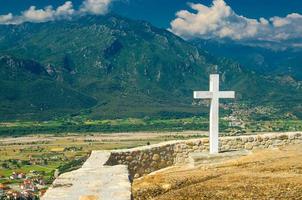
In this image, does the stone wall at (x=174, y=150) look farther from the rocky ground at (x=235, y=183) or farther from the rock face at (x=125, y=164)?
the rocky ground at (x=235, y=183)

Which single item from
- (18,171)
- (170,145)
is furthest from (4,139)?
(170,145)

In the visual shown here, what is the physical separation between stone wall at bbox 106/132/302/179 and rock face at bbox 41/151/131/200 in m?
5.65

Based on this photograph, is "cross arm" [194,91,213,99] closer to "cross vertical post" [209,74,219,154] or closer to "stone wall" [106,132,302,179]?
"cross vertical post" [209,74,219,154]

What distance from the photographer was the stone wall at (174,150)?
1878cm

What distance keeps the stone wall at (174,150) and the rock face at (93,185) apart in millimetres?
5646

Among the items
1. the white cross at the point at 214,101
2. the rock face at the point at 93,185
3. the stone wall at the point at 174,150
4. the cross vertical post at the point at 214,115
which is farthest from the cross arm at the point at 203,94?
the rock face at the point at 93,185

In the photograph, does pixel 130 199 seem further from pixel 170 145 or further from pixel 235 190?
pixel 170 145

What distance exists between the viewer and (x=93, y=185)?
10.3 metres

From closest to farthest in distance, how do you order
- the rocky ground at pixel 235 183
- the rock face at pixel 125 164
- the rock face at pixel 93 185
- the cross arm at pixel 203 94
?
1. the rock face at pixel 93 185
2. the rock face at pixel 125 164
3. the rocky ground at pixel 235 183
4. the cross arm at pixel 203 94

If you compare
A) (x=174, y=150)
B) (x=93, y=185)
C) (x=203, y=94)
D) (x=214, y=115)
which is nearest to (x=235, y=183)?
(x=93, y=185)

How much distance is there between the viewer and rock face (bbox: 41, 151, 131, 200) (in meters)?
9.29

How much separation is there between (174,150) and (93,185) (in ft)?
35.9

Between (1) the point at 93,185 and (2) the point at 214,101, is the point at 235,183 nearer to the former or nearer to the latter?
(1) the point at 93,185

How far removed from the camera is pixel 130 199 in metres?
9.07
